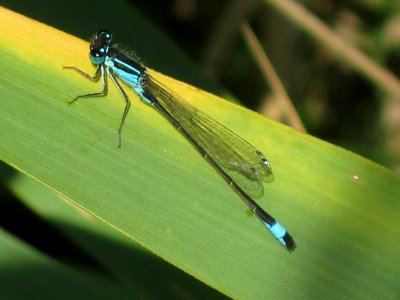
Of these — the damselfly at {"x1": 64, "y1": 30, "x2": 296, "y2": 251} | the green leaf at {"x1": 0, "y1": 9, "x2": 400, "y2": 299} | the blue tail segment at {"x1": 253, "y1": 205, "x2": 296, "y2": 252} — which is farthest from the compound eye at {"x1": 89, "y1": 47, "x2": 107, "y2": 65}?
the blue tail segment at {"x1": 253, "y1": 205, "x2": 296, "y2": 252}

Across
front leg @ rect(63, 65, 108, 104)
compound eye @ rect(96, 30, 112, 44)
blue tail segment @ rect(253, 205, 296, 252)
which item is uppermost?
blue tail segment @ rect(253, 205, 296, 252)

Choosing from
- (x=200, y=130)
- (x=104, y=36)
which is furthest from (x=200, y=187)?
(x=104, y=36)

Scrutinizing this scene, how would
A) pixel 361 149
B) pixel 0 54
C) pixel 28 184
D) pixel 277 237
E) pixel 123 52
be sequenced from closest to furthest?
pixel 277 237 < pixel 0 54 < pixel 28 184 < pixel 123 52 < pixel 361 149

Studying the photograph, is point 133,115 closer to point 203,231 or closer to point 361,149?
point 203,231

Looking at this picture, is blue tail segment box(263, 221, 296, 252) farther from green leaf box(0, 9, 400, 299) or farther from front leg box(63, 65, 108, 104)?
front leg box(63, 65, 108, 104)

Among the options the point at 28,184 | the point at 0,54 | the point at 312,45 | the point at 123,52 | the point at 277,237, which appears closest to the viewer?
the point at 277,237

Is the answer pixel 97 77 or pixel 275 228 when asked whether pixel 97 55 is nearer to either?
pixel 97 77

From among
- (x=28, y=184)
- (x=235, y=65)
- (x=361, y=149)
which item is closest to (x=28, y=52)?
(x=28, y=184)
